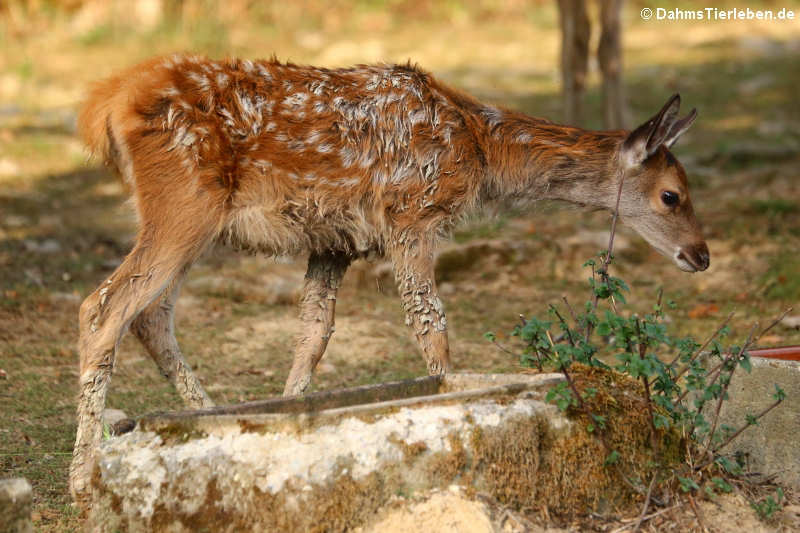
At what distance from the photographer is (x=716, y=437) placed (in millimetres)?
4262

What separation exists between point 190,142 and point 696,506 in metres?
2.79

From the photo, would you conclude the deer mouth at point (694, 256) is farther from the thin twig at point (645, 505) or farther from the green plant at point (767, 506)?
the thin twig at point (645, 505)

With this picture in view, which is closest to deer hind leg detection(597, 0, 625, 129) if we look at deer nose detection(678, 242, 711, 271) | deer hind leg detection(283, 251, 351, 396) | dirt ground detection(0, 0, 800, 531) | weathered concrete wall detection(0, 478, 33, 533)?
dirt ground detection(0, 0, 800, 531)

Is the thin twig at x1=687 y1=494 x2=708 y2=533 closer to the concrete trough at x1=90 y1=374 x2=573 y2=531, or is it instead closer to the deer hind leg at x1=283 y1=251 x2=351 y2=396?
the concrete trough at x1=90 y1=374 x2=573 y2=531

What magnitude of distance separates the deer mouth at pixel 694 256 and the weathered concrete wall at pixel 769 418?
127 cm

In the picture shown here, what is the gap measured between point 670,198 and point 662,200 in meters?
0.04

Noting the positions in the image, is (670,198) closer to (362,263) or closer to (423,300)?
(423,300)

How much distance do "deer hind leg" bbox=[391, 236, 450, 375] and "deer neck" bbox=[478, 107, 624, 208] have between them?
2.21 feet

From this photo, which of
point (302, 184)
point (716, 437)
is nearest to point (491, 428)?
point (716, 437)

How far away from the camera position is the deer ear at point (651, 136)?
5.45 metres

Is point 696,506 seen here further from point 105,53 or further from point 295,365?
point 105,53

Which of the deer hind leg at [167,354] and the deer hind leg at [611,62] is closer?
the deer hind leg at [167,354]

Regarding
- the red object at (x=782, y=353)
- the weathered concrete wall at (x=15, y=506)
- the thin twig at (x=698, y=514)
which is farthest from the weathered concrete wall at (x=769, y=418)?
the weathered concrete wall at (x=15, y=506)

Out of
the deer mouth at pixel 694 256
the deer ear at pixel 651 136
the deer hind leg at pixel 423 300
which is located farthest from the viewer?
the deer mouth at pixel 694 256
